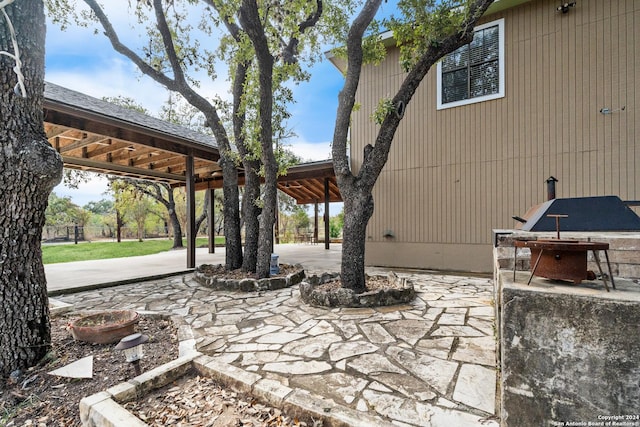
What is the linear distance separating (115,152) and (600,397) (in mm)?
9285

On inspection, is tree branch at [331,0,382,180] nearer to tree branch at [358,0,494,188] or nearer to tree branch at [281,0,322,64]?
tree branch at [358,0,494,188]

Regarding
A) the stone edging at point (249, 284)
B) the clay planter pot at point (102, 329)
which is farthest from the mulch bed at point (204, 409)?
the stone edging at point (249, 284)

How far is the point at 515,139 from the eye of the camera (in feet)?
18.6

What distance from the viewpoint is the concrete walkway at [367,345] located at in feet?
5.87

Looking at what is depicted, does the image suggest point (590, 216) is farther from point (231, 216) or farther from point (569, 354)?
point (231, 216)

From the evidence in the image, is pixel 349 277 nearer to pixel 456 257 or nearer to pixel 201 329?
pixel 201 329

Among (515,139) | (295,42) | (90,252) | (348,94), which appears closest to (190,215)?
(295,42)

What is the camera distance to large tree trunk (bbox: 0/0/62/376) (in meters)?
2.18

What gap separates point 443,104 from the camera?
6.27 m

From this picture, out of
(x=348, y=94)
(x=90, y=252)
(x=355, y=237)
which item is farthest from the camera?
(x=90, y=252)

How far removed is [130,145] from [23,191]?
5068mm

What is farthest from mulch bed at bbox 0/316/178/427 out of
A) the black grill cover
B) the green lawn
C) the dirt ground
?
the green lawn

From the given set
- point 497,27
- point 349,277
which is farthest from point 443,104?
point 349,277

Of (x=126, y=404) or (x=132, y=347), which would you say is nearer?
(x=126, y=404)
